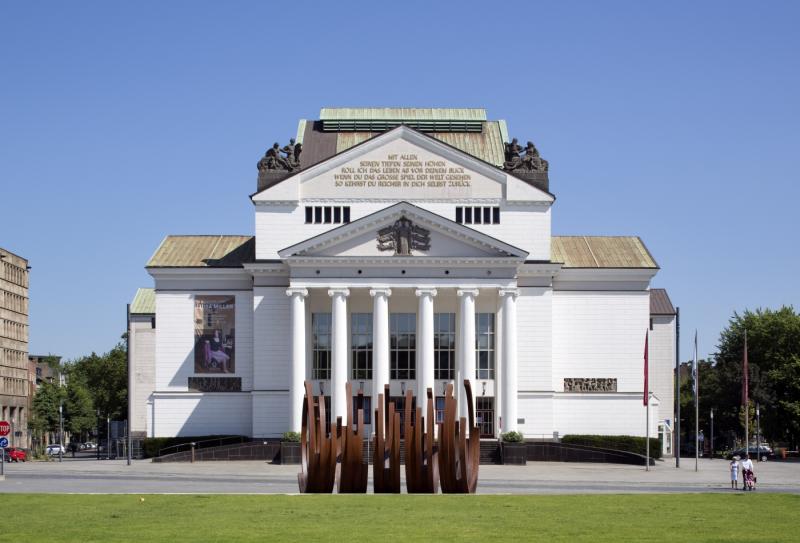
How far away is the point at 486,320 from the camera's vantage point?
8944 centimetres

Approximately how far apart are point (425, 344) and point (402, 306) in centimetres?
500

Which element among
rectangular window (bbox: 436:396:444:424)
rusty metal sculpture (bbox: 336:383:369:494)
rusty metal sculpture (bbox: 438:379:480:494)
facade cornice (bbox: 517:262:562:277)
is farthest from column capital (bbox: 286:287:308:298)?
rusty metal sculpture (bbox: 438:379:480:494)

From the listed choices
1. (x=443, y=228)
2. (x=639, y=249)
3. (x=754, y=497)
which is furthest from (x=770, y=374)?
(x=754, y=497)

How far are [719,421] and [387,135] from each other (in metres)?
61.0

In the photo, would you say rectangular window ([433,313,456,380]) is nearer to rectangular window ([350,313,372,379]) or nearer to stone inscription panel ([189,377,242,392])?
rectangular window ([350,313,372,379])

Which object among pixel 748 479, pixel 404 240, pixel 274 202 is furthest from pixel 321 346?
pixel 748 479

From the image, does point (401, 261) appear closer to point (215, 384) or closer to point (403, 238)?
point (403, 238)

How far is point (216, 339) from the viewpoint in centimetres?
9081

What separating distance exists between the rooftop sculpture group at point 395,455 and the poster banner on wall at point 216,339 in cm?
4432

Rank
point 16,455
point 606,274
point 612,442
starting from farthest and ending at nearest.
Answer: point 16,455 < point 606,274 < point 612,442

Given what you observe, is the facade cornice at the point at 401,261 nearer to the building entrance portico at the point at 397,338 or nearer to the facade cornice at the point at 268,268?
the building entrance portico at the point at 397,338

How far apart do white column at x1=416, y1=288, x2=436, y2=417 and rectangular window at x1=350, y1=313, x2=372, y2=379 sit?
469 centimetres

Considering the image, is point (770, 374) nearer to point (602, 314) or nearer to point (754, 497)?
point (602, 314)

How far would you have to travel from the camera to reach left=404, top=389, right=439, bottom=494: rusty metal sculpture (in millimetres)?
46094
